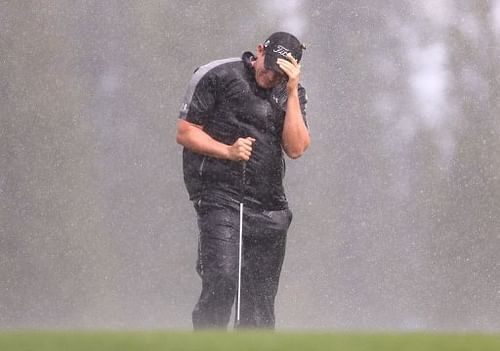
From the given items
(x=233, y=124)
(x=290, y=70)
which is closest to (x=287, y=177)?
(x=233, y=124)

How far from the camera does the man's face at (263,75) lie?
499cm

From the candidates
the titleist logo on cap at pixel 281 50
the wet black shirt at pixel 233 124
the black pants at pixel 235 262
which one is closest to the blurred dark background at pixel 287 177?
the black pants at pixel 235 262

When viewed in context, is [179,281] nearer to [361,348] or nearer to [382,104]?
[382,104]

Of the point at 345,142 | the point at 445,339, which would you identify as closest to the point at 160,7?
the point at 345,142

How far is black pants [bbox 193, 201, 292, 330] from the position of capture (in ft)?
16.3

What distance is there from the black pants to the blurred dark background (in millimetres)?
5368

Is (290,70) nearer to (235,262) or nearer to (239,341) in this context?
(235,262)

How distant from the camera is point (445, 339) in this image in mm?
2318

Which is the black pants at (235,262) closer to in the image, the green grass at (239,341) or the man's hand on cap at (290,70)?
the man's hand on cap at (290,70)

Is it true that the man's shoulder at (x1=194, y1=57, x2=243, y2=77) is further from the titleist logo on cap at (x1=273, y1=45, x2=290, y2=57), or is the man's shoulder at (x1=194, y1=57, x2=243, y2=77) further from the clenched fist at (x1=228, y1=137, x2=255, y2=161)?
the clenched fist at (x1=228, y1=137, x2=255, y2=161)

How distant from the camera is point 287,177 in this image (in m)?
11.0

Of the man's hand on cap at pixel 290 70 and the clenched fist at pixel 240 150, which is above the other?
the man's hand on cap at pixel 290 70

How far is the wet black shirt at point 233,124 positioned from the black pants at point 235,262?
8 cm

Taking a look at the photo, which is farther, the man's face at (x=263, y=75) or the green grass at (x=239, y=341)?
the man's face at (x=263, y=75)
